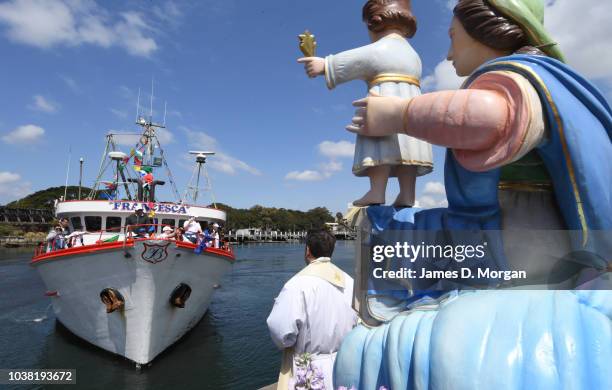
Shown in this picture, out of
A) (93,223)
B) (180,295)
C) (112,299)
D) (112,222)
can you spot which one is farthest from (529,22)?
(93,223)

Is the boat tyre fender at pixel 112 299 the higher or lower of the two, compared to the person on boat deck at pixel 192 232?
lower

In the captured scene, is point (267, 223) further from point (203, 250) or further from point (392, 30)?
point (392, 30)

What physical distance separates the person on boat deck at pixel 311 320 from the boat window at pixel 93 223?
34.2ft

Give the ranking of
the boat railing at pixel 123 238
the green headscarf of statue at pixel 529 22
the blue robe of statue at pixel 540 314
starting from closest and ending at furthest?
the blue robe of statue at pixel 540 314, the green headscarf of statue at pixel 529 22, the boat railing at pixel 123 238

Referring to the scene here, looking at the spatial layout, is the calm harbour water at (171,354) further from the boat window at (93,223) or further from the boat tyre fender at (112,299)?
the boat window at (93,223)

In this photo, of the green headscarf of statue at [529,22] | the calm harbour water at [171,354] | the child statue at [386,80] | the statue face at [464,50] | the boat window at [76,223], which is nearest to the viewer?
the green headscarf of statue at [529,22]

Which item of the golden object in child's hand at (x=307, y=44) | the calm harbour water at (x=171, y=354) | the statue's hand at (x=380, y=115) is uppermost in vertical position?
the golden object in child's hand at (x=307, y=44)

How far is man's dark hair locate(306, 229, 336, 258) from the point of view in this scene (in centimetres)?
275

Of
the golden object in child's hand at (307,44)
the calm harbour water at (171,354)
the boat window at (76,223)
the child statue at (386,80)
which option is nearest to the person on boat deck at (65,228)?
the boat window at (76,223)

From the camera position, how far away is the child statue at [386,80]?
2.05m

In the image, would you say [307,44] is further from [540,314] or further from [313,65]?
[540,314]

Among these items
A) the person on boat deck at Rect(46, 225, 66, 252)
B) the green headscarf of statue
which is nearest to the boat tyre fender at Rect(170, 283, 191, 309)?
the person on boat deck at Rect(46, 225, 66, 252)

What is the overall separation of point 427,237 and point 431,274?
168 mm

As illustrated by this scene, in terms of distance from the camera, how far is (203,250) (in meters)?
9.68
